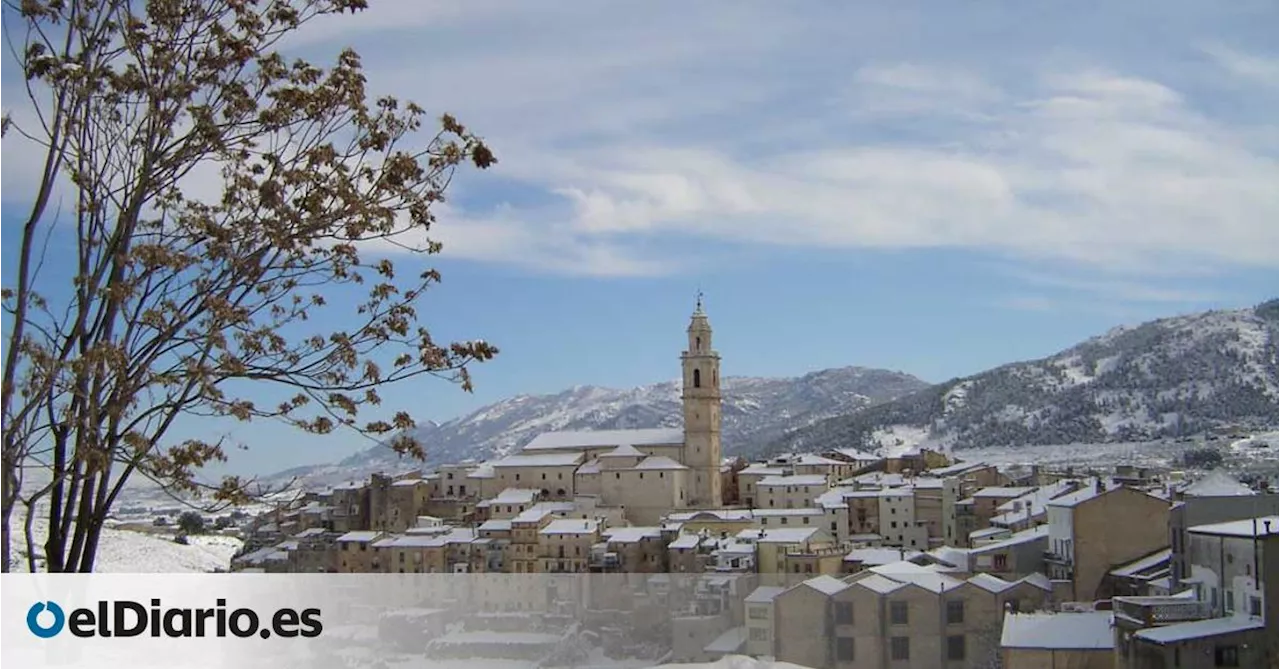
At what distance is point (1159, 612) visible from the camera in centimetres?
1939

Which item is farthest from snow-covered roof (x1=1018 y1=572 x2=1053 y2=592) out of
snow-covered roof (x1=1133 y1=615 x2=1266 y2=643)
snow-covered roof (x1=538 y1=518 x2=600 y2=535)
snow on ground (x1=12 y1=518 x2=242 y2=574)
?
snow on ground (x1=12 y1=518 x2=242 y2=574)

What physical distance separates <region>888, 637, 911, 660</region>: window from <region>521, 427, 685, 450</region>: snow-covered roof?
25.1 metres

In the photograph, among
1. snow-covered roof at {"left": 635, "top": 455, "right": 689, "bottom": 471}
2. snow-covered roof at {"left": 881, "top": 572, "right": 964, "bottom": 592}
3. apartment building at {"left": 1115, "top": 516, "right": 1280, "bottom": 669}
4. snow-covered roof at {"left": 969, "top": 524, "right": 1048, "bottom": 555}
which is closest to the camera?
apartment building at {"left": 1115, "top": 516, "right": 1280, "bottom": 669}

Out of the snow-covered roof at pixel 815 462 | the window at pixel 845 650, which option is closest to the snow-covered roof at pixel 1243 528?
the window at pixel 845 650

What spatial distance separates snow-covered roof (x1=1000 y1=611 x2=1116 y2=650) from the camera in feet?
66.7

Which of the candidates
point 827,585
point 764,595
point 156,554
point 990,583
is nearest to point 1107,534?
point 990,583

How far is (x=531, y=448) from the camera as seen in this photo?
5500cm

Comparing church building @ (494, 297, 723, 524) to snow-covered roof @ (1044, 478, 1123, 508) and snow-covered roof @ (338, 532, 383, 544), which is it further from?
snow-covered roof @ (1044, 478, 1123, 508)

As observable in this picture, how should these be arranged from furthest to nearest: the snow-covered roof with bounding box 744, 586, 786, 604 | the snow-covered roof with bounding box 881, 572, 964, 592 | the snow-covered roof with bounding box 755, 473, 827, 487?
the snow-covered roof with bounding box 755, 473, 827, 487 → the snow-covered roof with bounding box 744, 586, 786, 604 → the snow-covered roof with bounding box 881, 572, 964, 592

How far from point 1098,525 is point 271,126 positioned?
23.9 metres

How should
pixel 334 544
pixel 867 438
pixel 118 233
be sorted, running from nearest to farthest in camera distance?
pixel 118 233
pixel 334 544
pixel 867 438

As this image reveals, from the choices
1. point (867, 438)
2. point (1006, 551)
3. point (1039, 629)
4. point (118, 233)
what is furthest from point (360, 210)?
point (867, 438)

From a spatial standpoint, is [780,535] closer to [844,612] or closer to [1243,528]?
[844,612]

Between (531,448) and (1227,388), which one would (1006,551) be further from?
(1227,388)
